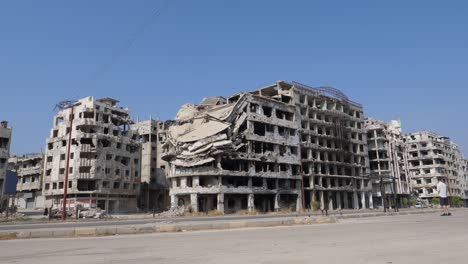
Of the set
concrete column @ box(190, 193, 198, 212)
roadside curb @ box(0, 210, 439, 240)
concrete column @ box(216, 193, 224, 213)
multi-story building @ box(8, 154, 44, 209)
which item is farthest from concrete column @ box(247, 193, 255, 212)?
multi-story building @ box(8, 154, 44, 209)

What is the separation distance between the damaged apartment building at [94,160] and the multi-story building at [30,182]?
45.2ft

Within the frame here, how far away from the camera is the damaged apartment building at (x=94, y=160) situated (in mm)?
68625

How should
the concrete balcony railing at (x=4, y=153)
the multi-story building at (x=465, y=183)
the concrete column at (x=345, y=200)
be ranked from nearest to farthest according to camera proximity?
the concrete balcony railing at (x=4, y=153) < the concrete column at (x=345, y=200) < the multi-story building at (x=465, y=183)

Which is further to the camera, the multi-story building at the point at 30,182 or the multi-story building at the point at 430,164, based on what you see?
the multi-story building at the point at 430,164

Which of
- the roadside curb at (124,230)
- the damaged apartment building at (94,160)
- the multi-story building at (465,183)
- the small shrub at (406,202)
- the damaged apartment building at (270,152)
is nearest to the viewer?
the roadside curb at (124,230)

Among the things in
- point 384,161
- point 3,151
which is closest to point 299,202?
point 384,161

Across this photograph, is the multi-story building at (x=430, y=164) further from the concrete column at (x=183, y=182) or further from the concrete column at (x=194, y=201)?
the concrete column at (x=183, y=182)

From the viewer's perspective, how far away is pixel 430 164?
109 metres

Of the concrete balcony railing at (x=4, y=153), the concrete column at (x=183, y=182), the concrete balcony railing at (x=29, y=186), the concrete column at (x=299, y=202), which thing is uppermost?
the concrete balcony railing at (x=4, y=153)

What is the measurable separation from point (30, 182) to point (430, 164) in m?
106

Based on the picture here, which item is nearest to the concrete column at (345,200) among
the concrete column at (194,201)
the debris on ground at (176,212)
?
the concrete column at (194,201)

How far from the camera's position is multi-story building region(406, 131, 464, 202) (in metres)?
107

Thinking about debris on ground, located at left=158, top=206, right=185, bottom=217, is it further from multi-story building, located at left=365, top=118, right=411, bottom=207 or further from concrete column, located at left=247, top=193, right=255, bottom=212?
multi-story building, located at left=365, top=118, right=411, bottom=207

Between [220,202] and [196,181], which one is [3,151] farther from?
[220,202]
